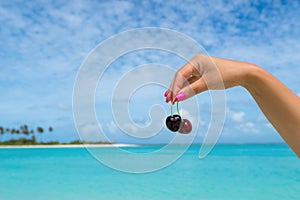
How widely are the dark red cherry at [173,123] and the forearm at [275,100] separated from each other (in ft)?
0.74

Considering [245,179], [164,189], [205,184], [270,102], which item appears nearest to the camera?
[270,102]

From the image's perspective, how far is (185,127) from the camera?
0.87 metres

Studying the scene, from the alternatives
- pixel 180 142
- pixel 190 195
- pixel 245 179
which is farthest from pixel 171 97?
pixel 245 179

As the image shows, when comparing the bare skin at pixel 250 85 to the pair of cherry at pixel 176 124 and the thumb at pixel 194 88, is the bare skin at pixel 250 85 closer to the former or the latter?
the thumb at pixel 194 88

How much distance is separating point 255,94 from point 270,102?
0.03 m

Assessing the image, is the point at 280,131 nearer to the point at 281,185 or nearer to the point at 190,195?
the point at 190,195

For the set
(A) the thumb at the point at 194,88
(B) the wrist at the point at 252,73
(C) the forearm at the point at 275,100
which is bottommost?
(C) the forearm at the point at 275,100

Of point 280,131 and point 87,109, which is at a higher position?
point 87,109

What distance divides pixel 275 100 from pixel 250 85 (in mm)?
43

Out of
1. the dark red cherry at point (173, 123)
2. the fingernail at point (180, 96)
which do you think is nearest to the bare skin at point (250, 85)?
the fingernail at point (180, 96)

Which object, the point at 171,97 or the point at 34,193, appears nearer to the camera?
the point at 171,97

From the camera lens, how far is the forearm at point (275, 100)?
0.58 metres

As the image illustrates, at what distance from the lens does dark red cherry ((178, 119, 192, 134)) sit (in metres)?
0.85

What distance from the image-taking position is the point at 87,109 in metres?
0.83
